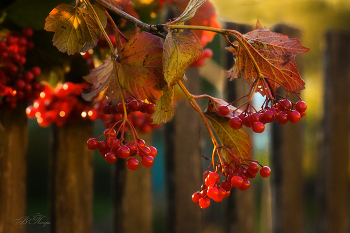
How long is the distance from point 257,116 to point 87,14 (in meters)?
0.26

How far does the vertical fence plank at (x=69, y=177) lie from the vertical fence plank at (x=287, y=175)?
95cm

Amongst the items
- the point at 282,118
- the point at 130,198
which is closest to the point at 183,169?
the point at 130,198

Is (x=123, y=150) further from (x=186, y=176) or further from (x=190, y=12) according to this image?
(x=186, y=176)

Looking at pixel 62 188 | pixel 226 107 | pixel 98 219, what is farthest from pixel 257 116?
pixel 98 219

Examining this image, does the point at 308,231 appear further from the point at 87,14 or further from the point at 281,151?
the point at 87,14

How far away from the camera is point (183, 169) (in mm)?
1217

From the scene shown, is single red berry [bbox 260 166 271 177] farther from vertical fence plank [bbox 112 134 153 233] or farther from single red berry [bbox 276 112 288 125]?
vertical fence plank [bbox 112 134 153 233]

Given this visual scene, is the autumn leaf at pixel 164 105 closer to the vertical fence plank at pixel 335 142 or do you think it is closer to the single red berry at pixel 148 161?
the single red berry at pixel 148 161

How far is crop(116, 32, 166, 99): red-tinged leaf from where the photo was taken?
1.17ft

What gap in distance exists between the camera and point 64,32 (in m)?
0.39

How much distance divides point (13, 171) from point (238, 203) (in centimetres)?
93

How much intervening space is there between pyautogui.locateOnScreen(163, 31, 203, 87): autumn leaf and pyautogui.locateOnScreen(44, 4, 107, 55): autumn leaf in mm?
119

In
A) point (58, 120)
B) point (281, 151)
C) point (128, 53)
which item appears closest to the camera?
point (128, 53)

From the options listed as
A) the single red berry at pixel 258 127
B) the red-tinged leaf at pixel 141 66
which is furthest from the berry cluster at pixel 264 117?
the red-tinged leaf at pixel 141 66
